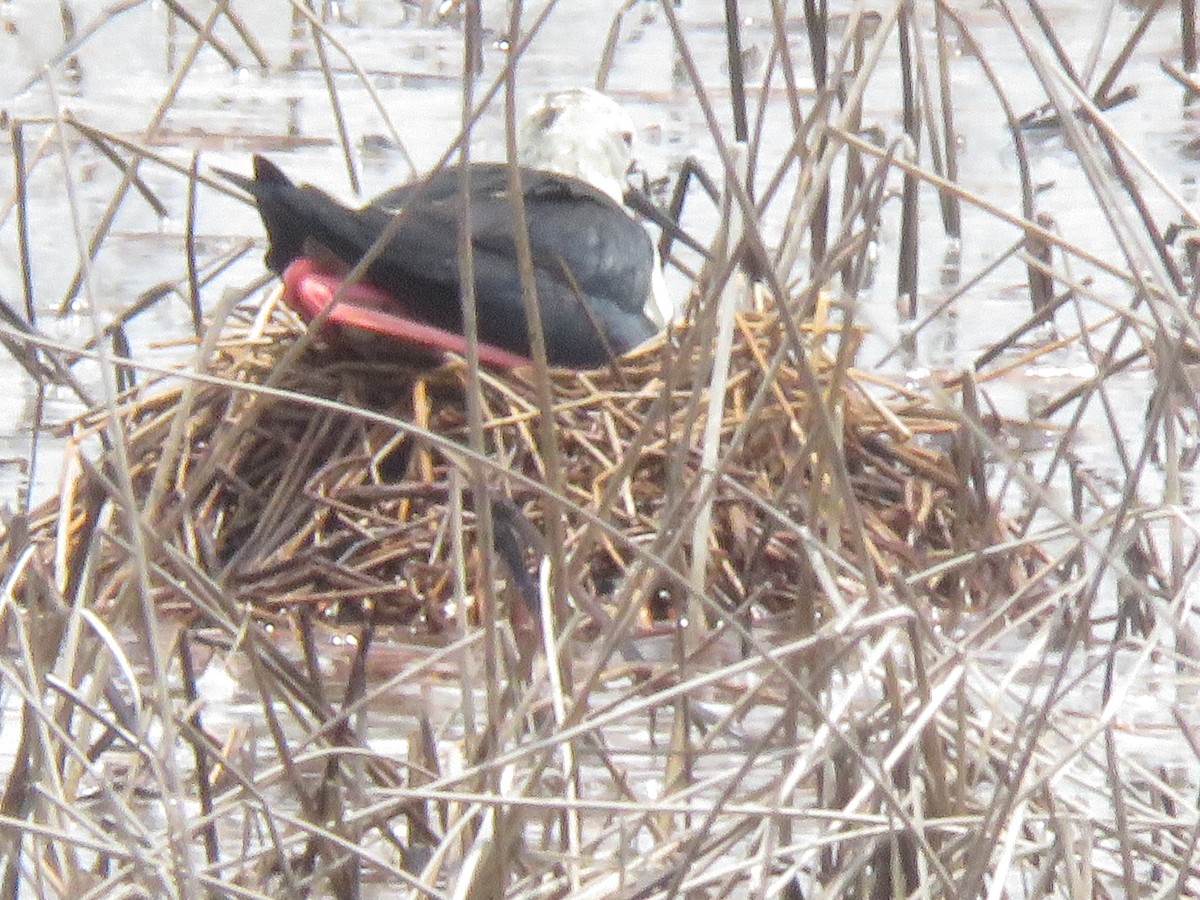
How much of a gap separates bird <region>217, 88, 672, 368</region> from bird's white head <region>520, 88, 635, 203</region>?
62 cm

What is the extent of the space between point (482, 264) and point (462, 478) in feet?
1.83

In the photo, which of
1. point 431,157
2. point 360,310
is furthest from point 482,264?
point 431,157

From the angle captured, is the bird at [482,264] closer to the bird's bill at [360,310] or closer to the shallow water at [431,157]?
the bird's bill at [360,310]

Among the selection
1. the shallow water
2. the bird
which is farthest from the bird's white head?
the bird

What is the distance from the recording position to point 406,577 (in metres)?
3.74

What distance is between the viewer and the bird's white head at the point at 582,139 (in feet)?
17.0

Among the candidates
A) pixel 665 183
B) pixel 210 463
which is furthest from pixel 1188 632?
pixel 665 183

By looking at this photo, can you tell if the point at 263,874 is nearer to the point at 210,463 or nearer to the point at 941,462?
the point at 210,463

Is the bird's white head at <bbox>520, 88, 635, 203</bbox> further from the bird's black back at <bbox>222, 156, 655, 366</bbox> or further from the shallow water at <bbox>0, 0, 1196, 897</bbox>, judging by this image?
the bird's black back at <bbox>222, 156, 655, 366</bbox>

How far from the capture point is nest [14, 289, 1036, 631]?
12.2ft

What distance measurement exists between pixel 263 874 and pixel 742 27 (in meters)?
5.27

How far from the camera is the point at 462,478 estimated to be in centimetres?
354

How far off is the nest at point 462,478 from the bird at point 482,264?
69 millimetres

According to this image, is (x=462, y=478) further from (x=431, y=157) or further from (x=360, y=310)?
(x=431, y=157)
